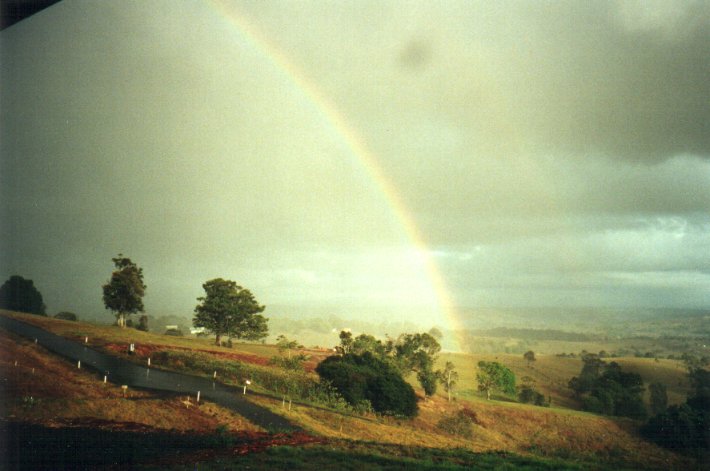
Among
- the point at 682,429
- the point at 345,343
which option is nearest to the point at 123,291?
the point at 345,343

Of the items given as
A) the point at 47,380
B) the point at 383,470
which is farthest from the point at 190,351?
the point at 383,470

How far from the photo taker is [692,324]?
137750 mm

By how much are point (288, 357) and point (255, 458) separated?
14992 millimetres

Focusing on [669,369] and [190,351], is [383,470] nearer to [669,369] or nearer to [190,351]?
[190,351]

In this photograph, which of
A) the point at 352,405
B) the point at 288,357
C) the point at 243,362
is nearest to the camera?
the point at 352,405

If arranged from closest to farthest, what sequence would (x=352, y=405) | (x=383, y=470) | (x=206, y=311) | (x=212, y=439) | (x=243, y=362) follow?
(x=383, y=470)
(x=212, y=439)
(x=352, y=405)
(x=243, y=362)
(x=206, y=311)

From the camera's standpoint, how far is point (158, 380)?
22750 millimetres

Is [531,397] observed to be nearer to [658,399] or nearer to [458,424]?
[658,399]

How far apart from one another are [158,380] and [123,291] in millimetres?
30288

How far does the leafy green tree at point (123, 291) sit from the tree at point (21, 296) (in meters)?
15.4

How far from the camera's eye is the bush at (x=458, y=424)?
26.8 meters

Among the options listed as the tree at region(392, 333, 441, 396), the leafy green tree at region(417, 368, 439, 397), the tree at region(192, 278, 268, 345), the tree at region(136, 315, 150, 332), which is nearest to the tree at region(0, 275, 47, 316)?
the tree at region(136, 315, 150, 332)

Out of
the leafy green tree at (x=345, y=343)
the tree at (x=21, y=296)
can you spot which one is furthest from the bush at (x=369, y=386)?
the tree at (x=21, y=296)

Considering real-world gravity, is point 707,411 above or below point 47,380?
below
